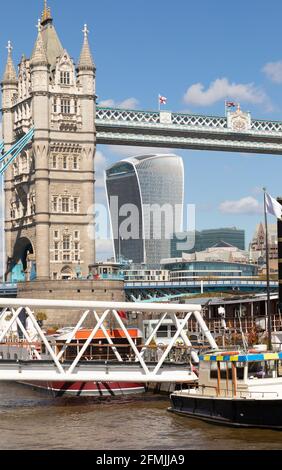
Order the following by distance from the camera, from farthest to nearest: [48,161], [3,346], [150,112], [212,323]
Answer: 1. [150,112]
2. [48,161]
3. [212,323]
4. [3,346]

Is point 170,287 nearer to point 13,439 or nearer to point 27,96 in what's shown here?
point 27,96

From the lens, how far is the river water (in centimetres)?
3578

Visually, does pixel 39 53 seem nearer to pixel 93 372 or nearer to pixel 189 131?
pixel 189 131

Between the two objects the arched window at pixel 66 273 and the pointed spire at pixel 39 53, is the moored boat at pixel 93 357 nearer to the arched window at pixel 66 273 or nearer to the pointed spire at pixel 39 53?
the arched window at pixel 66 273

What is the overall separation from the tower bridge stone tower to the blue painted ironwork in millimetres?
947

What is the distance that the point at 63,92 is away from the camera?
127250 millimetres

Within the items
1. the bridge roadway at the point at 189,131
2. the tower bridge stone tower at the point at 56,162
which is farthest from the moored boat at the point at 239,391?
the bridge roadway at the point at 189,131

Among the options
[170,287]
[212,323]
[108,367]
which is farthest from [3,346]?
[170,287]

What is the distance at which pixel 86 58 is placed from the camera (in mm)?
129500

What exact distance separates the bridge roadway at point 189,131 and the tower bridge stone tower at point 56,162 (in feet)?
12.2

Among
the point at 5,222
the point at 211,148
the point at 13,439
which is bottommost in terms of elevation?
the point at 13,439

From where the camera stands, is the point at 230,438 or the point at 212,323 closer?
the point at 230,438

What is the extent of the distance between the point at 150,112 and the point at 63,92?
13020 millimetres

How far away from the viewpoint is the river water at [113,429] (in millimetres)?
35781
